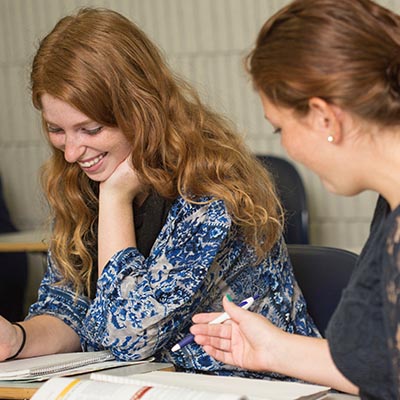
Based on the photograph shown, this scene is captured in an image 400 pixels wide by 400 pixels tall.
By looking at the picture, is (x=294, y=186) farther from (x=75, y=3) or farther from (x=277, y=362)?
(x=277, y=362)

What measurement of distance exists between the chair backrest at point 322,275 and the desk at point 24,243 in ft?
5.77

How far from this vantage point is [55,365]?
5.95ft

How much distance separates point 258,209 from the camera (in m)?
2.02

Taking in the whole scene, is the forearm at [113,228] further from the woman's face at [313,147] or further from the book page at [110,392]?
the woman's face at [313,147]

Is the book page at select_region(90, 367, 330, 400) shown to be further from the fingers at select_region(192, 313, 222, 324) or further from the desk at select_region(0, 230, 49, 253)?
the desk at select_region(0, 230, 49, 253)

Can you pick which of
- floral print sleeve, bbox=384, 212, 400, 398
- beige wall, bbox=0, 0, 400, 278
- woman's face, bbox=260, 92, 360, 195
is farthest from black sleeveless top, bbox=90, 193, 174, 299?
beige wall, bbox=0, 0, 400, 278

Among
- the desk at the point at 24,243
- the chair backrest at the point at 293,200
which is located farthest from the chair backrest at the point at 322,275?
the desk at the point at 24,243

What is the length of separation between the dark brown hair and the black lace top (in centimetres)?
17

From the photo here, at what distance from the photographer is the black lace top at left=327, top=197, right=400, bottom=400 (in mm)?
1275

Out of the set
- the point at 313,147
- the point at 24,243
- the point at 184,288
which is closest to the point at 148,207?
the point at 184,288

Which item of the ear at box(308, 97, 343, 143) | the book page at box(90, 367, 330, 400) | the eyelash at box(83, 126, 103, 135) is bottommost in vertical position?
the book page at box(90, 367, 330, 400)

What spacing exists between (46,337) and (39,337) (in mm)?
20

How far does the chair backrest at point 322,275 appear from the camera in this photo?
6.77 ft

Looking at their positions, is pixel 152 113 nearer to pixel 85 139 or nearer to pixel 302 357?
pixel 85 139
